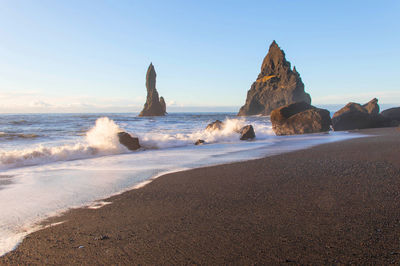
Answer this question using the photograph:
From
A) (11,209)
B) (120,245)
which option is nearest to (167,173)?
(11,209)

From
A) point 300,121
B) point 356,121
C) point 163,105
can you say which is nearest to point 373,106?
point 356,121

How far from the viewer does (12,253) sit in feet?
5.82

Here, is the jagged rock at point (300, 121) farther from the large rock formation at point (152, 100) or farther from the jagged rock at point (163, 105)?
the jagged rock at point (163, 105)

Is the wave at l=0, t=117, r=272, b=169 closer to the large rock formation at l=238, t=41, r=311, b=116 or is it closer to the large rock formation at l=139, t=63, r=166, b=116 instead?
the large rock formation at l=238, t=41, r=311, b=116

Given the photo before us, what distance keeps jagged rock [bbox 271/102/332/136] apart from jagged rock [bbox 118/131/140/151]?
825cm

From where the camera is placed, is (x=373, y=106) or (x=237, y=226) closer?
(x=237, y=226)

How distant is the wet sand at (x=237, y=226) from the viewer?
1620 millimetres

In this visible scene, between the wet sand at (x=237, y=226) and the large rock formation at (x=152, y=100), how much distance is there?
84.9 metres

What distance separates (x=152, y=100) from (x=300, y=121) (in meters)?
80.1

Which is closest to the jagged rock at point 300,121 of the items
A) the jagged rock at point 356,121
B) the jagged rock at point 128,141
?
the jagged rock at point 356,121

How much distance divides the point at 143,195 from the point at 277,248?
74.2 inches

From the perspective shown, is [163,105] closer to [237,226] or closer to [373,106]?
[373,106]

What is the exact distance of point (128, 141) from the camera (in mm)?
8516

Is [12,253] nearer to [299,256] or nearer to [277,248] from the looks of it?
[277,248]
